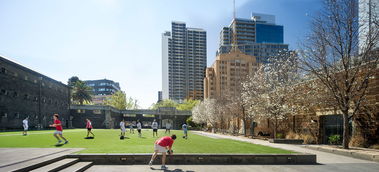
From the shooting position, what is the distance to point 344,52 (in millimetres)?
19656

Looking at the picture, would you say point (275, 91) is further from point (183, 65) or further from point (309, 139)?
point (183, 65)

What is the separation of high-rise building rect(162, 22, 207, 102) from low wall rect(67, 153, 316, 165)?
16819cm

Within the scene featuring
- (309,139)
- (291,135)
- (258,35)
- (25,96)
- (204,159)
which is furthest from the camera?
(258,35)

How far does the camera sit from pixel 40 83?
4841 centimetres

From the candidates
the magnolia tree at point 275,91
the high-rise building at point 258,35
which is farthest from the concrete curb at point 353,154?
the high-rise building at point 258,35

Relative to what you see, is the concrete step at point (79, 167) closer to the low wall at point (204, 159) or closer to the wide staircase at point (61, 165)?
the wide staircase at point (61, 165)

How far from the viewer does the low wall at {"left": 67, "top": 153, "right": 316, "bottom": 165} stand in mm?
11797

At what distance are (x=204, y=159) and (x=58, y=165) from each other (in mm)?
6338

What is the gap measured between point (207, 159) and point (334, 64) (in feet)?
45.1

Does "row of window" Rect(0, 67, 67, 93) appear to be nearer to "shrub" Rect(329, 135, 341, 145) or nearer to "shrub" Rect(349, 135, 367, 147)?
"shrub" Rect(329, 135, 341, 145)

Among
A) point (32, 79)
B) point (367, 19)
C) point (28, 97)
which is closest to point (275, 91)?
point (367, 19)

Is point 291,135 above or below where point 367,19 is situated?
below

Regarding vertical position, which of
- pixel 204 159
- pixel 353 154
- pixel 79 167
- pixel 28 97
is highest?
pixel 28 97

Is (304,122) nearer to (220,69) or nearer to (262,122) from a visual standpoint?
(262,122)
